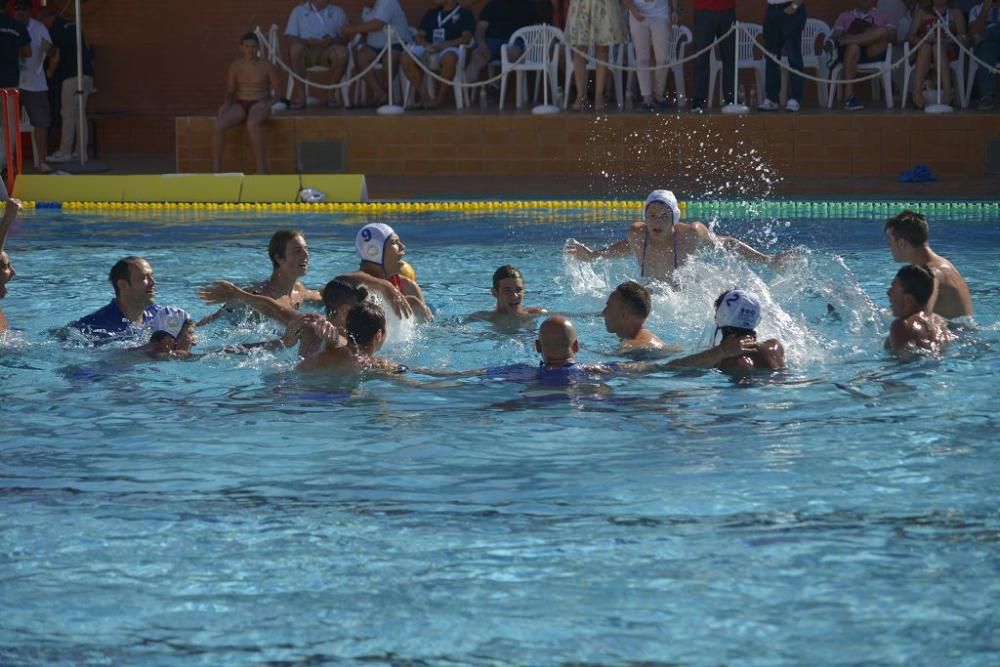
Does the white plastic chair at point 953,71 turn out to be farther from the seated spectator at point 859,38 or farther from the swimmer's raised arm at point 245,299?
the swimmer's raised arm at point 245,299

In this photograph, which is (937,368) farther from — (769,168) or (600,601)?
(769,168)

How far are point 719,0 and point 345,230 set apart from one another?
4.57 metres

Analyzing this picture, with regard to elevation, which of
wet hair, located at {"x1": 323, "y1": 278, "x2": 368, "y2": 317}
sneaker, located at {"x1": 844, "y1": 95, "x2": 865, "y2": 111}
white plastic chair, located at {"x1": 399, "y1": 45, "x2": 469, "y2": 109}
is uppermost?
white plastic chair, located at {"x1": 399, "y1": 45, "x2": 469, "y2": 109}

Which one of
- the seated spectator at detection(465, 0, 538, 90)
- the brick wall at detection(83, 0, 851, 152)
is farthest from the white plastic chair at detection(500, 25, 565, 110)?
the brick wall at detection(83, 0, 851, 152)

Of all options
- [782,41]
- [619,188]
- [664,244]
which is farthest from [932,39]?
[664,244]

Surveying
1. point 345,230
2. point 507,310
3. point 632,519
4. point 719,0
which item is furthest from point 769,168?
point 632,519

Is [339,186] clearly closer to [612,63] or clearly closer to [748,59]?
[612,63]

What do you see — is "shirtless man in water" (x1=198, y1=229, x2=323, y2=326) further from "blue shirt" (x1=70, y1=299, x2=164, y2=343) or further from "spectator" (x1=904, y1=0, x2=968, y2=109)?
"spectator" (x1=904, y1=0, x2=968, y2=109)

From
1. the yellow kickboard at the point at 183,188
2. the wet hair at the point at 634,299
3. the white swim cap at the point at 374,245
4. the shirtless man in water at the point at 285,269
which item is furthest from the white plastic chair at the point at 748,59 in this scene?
the wet hair at the point at 634,299

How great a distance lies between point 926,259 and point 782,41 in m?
7.42

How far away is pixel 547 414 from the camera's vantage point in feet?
21.3

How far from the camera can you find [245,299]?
7.22 meters

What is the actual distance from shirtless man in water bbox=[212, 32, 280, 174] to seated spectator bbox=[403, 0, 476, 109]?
60.9 inches

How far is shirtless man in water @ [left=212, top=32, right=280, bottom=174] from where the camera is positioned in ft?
48.6
